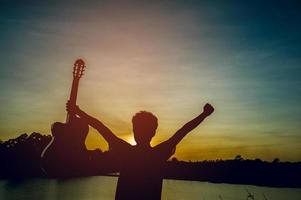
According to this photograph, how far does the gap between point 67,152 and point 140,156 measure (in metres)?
0.66

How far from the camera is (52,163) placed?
291 cm

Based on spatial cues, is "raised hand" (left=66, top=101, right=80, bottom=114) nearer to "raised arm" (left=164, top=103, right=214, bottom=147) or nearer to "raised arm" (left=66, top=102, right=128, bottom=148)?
"raised arm" (left=66, top=102, right=128, bottom=148)

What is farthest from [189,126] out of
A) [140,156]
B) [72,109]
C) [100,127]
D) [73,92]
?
[73,92]

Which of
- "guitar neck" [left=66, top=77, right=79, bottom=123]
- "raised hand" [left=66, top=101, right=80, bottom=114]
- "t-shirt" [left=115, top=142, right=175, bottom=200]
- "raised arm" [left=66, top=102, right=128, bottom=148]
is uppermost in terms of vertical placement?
"guitar neck" [left=66, top=77, right=79, bottom=123]

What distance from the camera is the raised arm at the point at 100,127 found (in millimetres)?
2896

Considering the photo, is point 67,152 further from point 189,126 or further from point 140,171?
point 189,126

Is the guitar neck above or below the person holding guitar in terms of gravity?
above

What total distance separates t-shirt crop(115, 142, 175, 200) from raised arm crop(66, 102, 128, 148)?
2.1 inches

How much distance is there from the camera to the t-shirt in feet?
9.50

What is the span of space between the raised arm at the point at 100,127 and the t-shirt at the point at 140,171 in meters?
0.05

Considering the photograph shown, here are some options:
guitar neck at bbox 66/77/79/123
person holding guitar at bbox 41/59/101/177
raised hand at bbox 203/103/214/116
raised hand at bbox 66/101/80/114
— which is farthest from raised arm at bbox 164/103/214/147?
guitar neck at bbox 66/77/79/123

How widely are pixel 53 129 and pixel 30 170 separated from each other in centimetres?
19656

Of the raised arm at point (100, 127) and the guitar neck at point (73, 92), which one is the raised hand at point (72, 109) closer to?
the raised arm at point (100, 127)

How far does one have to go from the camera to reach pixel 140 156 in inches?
118
